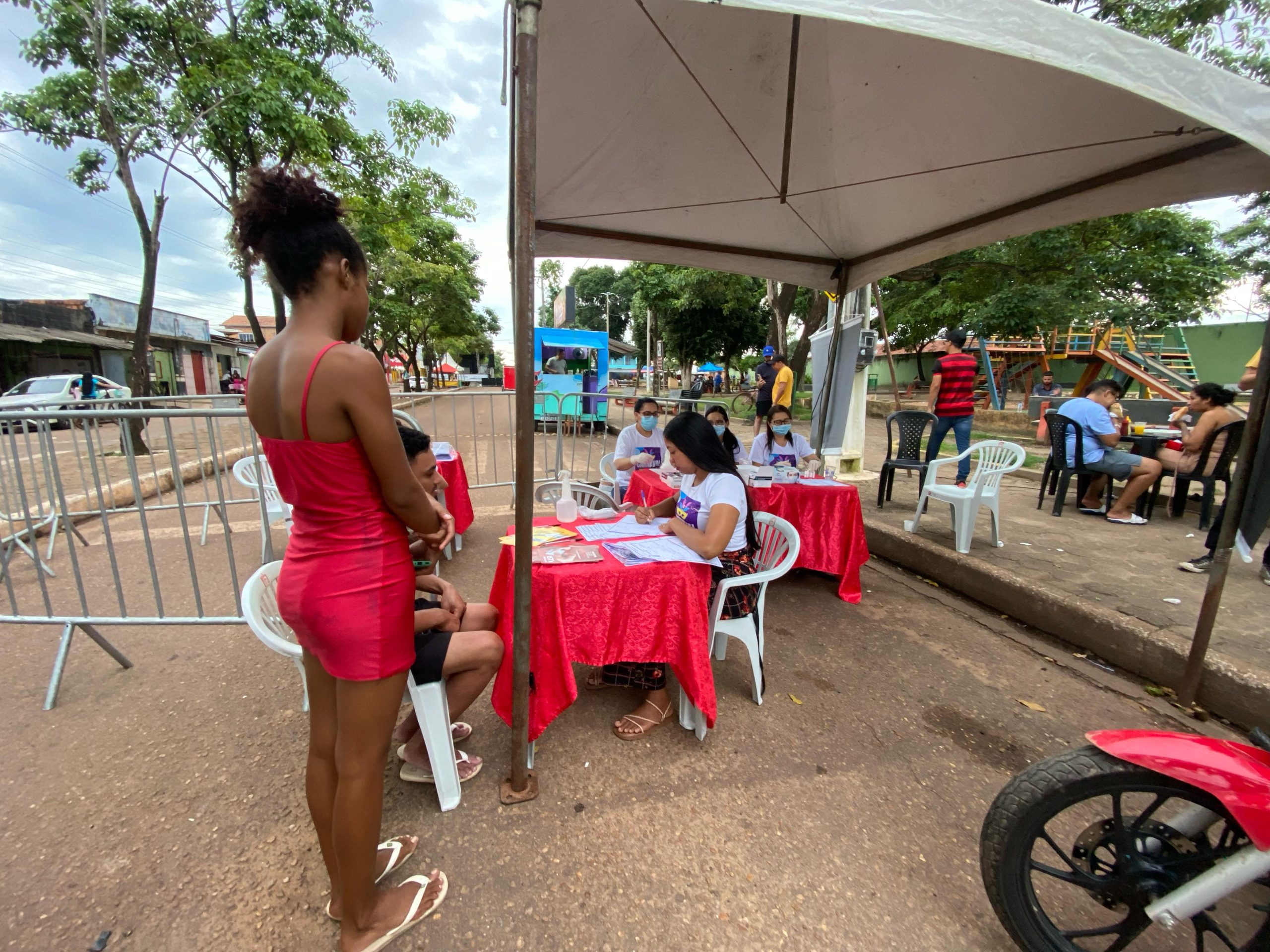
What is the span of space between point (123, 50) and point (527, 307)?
38.6 feet

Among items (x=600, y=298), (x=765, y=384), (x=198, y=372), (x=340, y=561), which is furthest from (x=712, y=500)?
(x=600, y=298)

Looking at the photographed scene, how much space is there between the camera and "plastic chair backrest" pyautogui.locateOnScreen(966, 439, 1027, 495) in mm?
4582

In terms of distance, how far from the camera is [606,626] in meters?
2.19

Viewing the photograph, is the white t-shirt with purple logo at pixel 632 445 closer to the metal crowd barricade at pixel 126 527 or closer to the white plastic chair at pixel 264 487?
the metal crowd barricade at pixel 126 527

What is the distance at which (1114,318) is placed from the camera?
30.0 feet

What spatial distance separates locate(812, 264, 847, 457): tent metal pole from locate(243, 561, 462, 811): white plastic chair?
16.1 feet

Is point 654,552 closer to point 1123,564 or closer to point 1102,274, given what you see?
point 1123,564

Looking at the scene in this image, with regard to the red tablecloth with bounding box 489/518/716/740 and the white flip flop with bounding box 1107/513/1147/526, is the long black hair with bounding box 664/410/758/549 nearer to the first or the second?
the red tablecloth with bounding box 489/518/716/740

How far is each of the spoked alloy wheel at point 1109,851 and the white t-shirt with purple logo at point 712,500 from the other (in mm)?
1310

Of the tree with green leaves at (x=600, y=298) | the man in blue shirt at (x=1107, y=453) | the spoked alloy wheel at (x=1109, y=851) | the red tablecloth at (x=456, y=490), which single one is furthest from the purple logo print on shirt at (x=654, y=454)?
the tree with green leaves at (x=600, y=298)

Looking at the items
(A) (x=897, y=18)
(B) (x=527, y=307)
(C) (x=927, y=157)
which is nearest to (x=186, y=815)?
(B) (x=527, y=307)

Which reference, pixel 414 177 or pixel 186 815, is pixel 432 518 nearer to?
pixel 186 815

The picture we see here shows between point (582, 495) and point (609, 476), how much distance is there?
44.8 inches

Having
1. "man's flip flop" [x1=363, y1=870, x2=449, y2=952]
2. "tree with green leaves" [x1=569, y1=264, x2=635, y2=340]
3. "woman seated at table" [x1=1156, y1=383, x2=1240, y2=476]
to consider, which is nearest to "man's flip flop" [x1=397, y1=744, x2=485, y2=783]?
"man's flip flop" [x1=363, y1=870, x2=449, y2=952]
